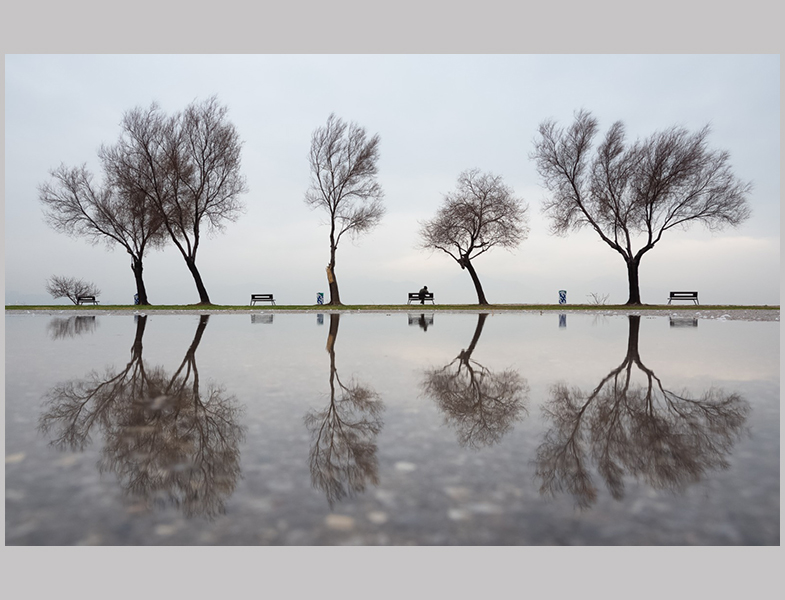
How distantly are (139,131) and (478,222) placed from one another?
2299 centimetres

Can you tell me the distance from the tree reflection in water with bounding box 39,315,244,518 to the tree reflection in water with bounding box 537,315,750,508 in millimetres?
2352

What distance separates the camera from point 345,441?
4238 mm

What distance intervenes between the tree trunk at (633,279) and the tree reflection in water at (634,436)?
28753mm

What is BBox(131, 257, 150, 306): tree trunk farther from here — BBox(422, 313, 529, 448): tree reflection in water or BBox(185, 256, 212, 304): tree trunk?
BBox(422, 313, 529, 448): tree reflection in water

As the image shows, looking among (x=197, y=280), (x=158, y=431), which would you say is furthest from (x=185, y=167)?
(x=158, y=431)

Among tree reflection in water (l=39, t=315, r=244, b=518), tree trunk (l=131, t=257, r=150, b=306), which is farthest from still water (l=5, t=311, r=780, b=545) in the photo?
tree trunk (l=131, t=257, r=150, b=306)

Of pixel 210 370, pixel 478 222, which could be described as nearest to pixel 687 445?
pixel 210 370

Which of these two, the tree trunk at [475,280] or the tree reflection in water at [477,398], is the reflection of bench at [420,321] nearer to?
the tree reflection in water at [477,398]

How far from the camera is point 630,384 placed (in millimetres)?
6617

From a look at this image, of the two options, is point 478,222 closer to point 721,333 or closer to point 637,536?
point 721,333

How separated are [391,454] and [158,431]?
7.45ft

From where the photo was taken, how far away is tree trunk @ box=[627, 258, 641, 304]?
32250 millimetres

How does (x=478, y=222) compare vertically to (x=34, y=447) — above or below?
above

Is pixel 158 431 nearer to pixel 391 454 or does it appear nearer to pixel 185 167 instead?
pixel 391 454
